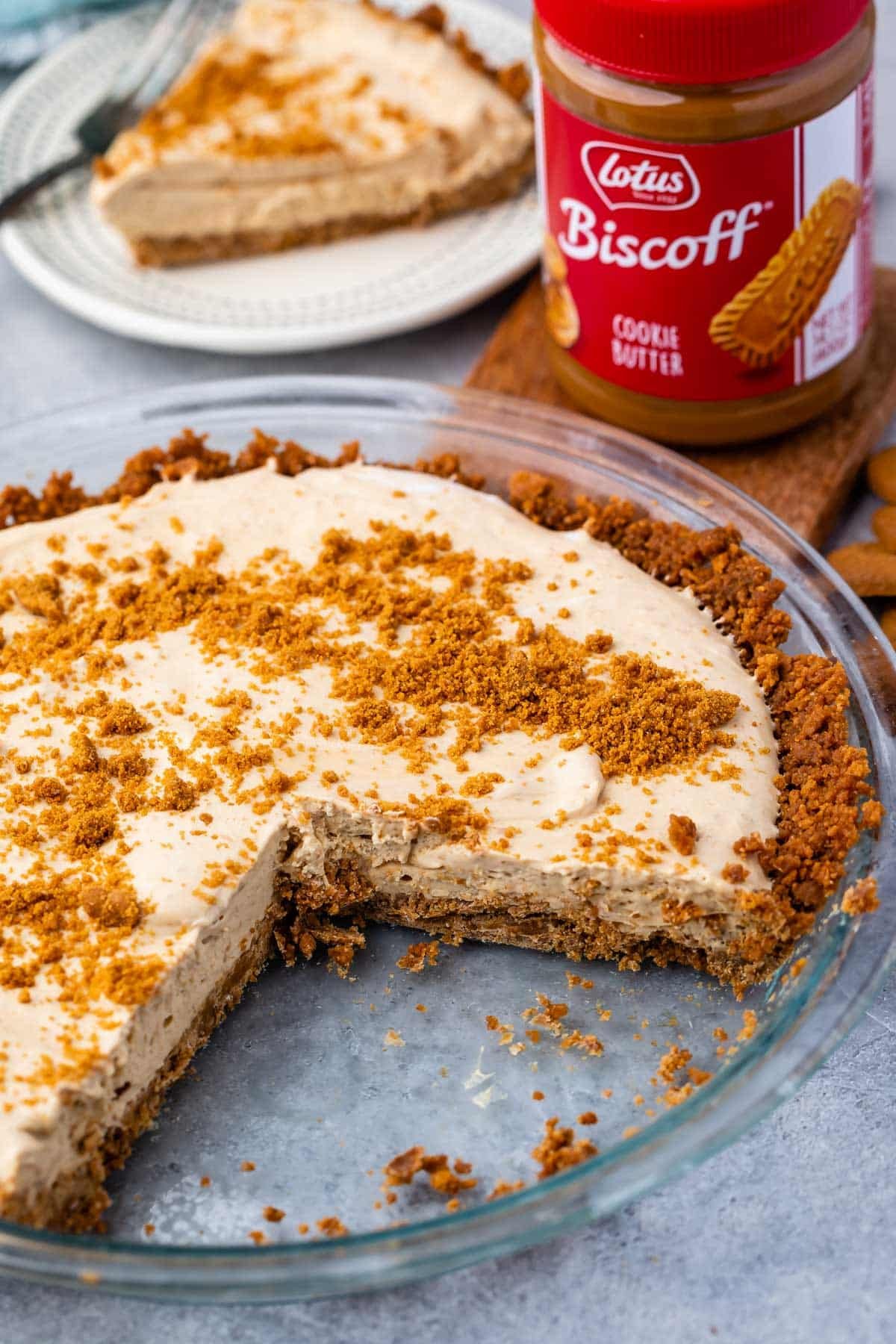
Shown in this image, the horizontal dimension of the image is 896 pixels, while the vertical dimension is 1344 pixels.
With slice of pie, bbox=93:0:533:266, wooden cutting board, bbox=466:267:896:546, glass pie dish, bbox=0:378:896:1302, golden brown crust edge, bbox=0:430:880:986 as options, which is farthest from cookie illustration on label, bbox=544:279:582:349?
slice of pie, bbox=93:0:533:266

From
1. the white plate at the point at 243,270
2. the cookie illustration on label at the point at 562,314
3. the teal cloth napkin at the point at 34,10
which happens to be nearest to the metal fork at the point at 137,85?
the white plate at the point at 243,270

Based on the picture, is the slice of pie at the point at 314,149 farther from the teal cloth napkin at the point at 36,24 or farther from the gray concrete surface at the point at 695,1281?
the gray concrete surface at the point at 695,1281

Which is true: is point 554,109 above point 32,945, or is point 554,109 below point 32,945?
above

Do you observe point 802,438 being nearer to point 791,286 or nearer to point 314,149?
point 791,286

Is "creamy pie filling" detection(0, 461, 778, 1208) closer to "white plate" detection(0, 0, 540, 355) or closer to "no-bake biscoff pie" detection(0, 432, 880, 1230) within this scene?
"no-bake biscoff pie" detection(0, 432, 880, 1230)

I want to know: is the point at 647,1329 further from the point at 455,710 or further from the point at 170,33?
the point at 170,33

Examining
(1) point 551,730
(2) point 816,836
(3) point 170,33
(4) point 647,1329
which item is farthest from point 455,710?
(3) point 170,33
